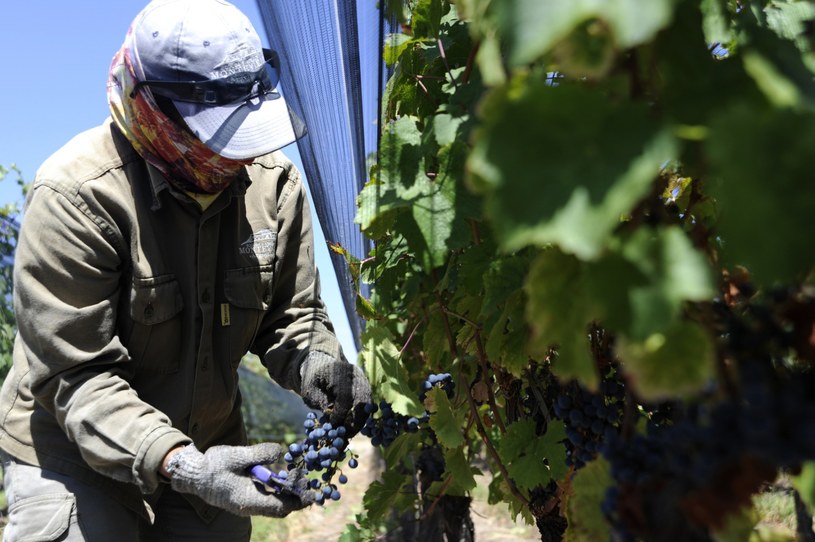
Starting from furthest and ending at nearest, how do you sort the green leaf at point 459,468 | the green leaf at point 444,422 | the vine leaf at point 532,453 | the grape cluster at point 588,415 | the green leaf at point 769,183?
the green leaf at point 459,468, the green leaf at point 444,422, the vine leaf at point 532,453, the grape cluster at point 588,415, the green leaf at point 769,183

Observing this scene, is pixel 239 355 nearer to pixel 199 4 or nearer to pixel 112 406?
pixel 112 406

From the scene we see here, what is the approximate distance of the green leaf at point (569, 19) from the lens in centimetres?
66

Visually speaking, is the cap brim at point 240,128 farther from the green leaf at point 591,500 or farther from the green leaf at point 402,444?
the green leaf at point 591,500

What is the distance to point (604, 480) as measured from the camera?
44.6 inches

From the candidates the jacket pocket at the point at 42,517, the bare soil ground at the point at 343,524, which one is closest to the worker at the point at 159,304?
the jacket pocket at the point at 42,517

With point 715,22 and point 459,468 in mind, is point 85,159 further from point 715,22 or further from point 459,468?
point 715,22

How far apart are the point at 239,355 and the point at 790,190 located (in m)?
2.30

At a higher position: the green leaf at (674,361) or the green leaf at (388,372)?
the green leaf at (674,361)

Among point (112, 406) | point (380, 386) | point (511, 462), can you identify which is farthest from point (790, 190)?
point (112, 406)

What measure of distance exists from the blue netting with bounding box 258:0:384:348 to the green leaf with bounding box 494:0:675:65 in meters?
1.43

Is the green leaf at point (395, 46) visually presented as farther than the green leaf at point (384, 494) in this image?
No

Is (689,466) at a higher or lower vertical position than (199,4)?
lower

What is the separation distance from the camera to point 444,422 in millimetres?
1869

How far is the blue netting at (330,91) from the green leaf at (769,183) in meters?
1.51
